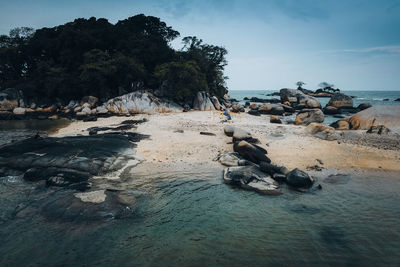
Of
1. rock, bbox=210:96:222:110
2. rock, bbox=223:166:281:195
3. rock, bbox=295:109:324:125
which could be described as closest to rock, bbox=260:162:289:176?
rock, bbox=223:166:281:195

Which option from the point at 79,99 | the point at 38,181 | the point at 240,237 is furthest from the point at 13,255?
the point at 79,99

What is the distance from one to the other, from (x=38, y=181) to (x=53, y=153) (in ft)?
6.46

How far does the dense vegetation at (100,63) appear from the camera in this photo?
33281mm

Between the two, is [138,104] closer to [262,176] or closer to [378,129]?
[262,176]

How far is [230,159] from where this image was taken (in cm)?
1089

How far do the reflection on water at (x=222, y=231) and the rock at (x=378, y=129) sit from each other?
9.95 meters

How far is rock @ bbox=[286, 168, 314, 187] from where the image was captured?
8.56 meters

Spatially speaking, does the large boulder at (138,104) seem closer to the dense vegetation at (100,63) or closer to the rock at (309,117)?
the dense vegetation at (100,63)

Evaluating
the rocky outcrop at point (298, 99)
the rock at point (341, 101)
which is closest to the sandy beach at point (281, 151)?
the rocky outcrop at point (298, 99)

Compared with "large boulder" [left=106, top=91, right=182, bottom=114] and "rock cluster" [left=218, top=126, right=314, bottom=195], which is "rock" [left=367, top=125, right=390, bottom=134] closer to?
"rock cluster" [left=218, top=126, right=314, bottom=195]

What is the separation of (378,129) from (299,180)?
12.5 metres

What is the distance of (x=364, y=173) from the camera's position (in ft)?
32.1

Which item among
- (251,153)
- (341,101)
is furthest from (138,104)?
(341,101)

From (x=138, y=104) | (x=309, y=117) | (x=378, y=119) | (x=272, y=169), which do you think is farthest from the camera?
(x=138, y=104)
